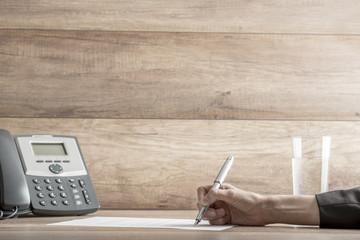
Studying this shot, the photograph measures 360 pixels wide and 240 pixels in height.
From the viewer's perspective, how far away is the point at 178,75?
4.65ft

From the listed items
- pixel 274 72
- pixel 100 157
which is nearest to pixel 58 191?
pixel 100 157

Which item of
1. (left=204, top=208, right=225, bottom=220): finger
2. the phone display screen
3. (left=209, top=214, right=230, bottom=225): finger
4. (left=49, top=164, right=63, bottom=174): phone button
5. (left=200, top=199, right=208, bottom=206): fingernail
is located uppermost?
the phone display screen

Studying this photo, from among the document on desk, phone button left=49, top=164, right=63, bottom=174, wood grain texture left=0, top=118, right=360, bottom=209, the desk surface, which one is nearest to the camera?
the desk surface

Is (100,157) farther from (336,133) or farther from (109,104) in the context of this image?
(336,133)

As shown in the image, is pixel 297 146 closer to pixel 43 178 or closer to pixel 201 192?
pixel 201 192

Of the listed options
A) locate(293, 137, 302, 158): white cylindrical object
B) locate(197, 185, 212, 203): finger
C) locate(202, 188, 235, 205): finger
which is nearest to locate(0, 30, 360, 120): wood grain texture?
locate(293, 137, 302, 158): white cylindrical object

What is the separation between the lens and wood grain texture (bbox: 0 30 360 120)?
1.40 meters

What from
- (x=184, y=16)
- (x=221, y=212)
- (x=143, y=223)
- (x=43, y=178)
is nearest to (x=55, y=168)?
(x=43, y=178)

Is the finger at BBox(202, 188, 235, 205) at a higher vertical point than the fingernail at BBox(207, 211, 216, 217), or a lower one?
→ higher

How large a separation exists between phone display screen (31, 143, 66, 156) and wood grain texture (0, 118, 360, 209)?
0.16 meters

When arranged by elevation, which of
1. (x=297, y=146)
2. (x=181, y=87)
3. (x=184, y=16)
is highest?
(x=184, y=16)

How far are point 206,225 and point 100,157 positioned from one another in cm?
52

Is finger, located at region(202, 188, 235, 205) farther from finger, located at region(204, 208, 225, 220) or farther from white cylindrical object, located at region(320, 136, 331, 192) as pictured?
white cylindrical object, located at region(320, 136, 331, 192)

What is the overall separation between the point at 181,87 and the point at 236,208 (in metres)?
0.51
